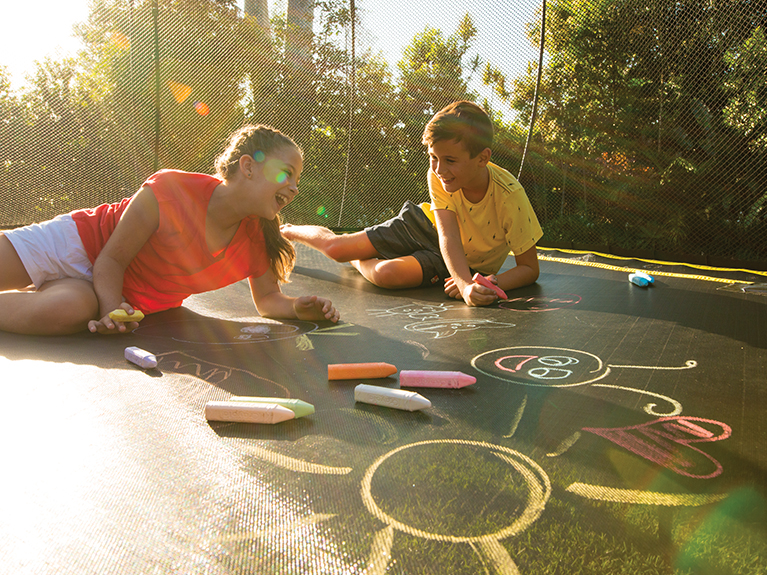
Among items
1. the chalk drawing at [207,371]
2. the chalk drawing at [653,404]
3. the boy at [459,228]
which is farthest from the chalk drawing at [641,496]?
the boy at [459,228]

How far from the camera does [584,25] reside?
3.61 metres

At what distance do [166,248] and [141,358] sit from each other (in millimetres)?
540

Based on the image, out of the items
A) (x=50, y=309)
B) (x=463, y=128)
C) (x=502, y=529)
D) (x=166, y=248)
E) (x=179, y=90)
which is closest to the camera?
(x=502, y=529)

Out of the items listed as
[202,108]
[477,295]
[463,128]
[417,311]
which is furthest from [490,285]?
[202,108]

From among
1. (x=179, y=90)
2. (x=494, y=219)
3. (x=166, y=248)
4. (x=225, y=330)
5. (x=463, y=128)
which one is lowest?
(x=225, y=330)

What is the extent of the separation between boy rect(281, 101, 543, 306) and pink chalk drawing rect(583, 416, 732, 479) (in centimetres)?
86

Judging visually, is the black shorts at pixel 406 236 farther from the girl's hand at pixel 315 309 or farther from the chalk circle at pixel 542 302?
the girl's hand at pixel 315 309

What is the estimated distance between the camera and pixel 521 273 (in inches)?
76.1

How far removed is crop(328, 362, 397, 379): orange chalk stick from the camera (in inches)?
36.9

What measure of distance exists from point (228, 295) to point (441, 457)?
4.65ft

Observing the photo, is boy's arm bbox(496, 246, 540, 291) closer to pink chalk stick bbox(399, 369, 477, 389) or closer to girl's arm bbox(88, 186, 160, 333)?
pink chalk stick bbox(399, 369, 477, 389)

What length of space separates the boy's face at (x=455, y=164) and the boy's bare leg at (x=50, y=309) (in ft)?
3.76

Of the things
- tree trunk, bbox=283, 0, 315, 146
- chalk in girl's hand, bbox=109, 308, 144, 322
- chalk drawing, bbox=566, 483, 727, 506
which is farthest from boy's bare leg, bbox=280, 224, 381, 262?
tree trunk, bbox=283, 0, 315, 146

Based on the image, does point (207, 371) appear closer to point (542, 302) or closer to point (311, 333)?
point (311, 333)
